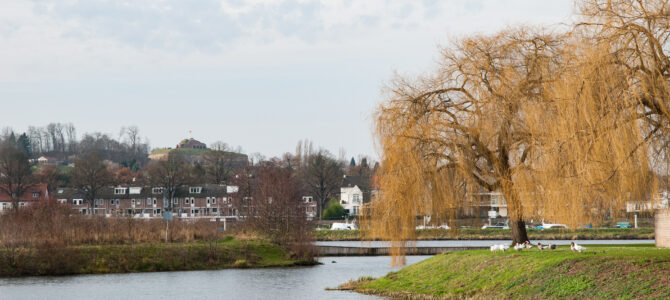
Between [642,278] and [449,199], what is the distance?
11.5 m

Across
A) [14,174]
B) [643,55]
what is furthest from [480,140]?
[14,174]

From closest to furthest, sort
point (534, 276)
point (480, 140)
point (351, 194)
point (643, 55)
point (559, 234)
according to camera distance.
→ point (643, 55), point (534, 276), point (480, 140), point (559, 234), point (351, 194)

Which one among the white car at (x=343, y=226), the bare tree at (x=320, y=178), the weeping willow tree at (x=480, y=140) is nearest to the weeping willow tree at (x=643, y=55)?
the weeping willow tree at (x=480, y=140)

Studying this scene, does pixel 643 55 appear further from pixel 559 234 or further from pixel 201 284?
pixel 559 234

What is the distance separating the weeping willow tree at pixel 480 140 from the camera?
87.6 feet

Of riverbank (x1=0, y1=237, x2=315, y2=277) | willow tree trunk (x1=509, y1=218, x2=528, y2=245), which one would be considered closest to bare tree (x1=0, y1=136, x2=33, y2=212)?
riverbank (x1=0, y1=237, x2=315, y2=277)

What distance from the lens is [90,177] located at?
11988 centimetres

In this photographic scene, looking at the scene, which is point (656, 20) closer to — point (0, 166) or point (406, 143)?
point (406, 143)

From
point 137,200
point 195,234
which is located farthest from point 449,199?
point 137,200

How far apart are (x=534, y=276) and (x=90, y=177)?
10325 centimetres

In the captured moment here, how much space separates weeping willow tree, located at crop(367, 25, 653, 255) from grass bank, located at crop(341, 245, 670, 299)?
155 cm

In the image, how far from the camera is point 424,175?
32531 mm

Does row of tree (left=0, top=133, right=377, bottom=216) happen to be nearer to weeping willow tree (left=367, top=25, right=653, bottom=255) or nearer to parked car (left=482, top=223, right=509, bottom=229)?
parked car (left=482, top=223, right=509, bottom=229)

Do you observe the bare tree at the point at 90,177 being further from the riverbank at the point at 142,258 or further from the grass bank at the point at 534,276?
the grass bank at the point at 534,276
